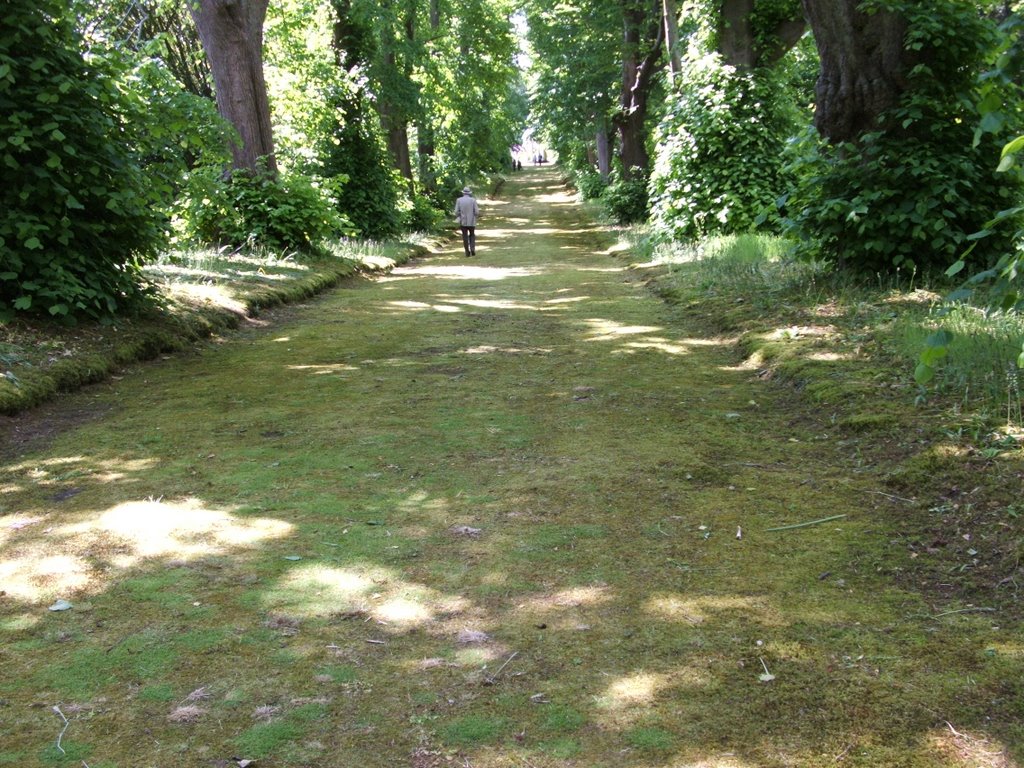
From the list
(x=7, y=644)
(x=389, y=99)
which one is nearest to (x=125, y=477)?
(x=7, y=644)

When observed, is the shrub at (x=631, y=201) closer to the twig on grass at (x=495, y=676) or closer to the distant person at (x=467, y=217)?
the distant person at (x=467, y=217)

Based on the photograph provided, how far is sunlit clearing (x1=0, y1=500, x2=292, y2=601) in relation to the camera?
3.50 meters

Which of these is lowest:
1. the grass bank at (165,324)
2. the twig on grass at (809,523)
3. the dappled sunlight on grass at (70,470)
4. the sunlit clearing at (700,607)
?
the twig on grass at (809,523)

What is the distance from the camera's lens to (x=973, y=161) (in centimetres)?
830

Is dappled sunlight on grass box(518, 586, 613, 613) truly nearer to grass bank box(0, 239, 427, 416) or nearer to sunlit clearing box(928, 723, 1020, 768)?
sunlit clearing box(928, 723, 1020, 768)

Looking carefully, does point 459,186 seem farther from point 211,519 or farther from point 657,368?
point 211,519

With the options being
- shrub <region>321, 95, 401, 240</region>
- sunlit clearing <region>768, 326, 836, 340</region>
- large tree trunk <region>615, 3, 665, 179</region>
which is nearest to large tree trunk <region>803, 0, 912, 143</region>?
sunlit clearing <region>768, 326, 836, 340</region>

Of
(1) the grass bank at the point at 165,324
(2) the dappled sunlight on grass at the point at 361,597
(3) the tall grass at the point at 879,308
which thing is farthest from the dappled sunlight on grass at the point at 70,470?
(3) the tall grass at the point at 879,308

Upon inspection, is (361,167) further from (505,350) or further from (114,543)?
(114,543)

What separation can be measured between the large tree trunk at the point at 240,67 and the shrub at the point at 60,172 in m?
6.83

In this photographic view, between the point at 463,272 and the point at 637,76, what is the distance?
507 inches

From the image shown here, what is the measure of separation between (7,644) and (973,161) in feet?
Result: 28.9

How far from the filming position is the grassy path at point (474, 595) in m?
2.52

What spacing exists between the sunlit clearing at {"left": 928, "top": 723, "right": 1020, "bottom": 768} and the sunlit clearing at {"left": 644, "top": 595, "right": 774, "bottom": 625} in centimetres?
75
